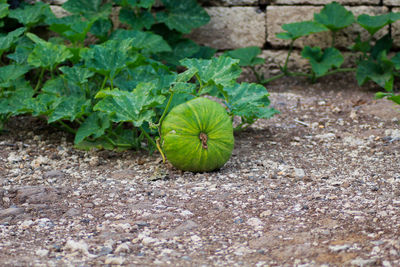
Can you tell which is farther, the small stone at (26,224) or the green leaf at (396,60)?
the green leaf at (396,60)

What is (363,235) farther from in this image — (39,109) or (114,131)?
(39,109)

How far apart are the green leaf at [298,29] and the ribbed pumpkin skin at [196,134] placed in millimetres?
1615

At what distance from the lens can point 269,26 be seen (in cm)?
444

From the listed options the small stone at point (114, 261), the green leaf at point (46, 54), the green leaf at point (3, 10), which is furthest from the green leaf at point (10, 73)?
the small stone at point (114, 261)

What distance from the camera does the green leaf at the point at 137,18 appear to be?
4.05 meters

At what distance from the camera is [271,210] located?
227 cm

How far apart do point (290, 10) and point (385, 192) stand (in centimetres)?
242

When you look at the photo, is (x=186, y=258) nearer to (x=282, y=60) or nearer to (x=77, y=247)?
(x=77, y=247)

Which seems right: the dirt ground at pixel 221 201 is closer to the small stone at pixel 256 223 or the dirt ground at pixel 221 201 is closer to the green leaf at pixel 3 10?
the small stone at pixel 256 223

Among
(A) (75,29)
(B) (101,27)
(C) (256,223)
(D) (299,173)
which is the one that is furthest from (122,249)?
(B) (101,27)

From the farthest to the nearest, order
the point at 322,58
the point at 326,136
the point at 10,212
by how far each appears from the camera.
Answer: the point at 322,58
the point at 326,136
the point at 10,212

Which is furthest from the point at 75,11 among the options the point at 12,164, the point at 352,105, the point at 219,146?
the point at 352,105

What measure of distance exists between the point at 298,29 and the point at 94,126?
76.8 inches

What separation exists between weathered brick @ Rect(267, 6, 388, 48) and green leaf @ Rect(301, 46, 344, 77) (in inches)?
11.5
